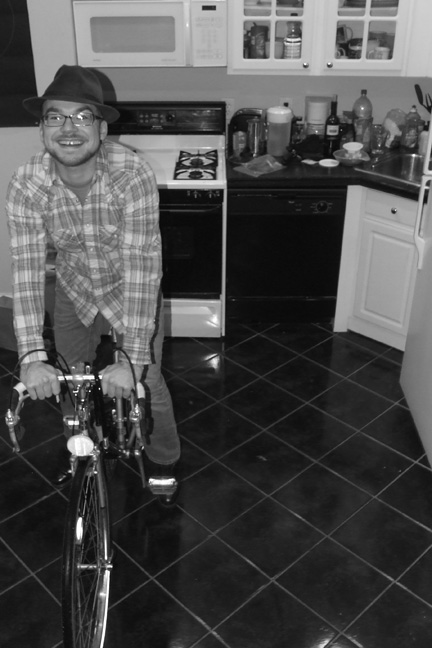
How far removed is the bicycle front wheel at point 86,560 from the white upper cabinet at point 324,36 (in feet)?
8.19

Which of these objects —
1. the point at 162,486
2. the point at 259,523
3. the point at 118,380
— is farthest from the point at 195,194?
the point at 118,380

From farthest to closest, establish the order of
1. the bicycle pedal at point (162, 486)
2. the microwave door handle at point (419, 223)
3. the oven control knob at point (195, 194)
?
the oven control knob at point (195, 194) → the microwave door handle at point (419, 223) → the bicycle pedal at point (162, 486)

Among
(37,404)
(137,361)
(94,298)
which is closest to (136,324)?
Answer: (137,361)

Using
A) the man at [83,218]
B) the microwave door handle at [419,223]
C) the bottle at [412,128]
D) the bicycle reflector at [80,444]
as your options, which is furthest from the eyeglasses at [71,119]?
the bottle at [412,128]

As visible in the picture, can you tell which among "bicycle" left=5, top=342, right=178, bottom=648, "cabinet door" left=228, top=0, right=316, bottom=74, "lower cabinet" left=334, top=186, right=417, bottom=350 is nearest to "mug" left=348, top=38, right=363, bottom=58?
"cabinet door" left=228, top=0, right=316, bottom=74

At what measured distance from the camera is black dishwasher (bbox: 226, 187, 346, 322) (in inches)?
152

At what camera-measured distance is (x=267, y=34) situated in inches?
151

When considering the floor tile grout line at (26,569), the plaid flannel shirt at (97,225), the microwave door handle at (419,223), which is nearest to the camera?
the plaid flannel shirt at (97,225)

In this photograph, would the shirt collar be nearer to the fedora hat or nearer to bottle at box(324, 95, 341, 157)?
the fedora hat

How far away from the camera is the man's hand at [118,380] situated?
6.86ft

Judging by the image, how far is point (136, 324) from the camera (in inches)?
91.8

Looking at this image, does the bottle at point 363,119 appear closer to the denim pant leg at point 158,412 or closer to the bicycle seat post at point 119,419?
the denim pant leg at point 158,412

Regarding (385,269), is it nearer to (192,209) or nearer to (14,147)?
(192,209)

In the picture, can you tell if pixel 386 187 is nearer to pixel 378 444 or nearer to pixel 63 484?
pixel 378 444
